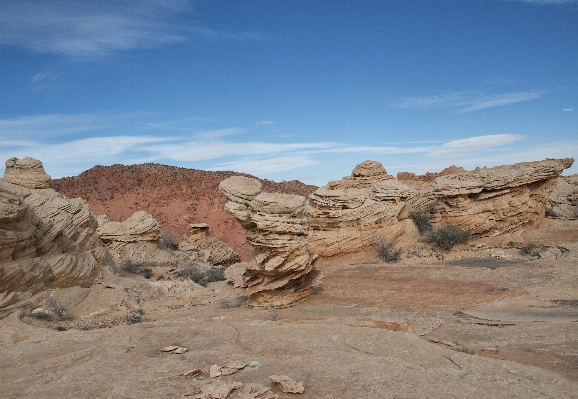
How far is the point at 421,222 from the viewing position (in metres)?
19.0

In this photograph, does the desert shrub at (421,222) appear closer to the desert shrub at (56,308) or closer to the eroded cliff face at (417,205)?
the eroded cliff face at (417,205)

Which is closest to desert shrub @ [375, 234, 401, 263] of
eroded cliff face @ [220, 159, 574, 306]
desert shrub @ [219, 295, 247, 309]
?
eroded cliff face @ [220, 159, 574, 306]

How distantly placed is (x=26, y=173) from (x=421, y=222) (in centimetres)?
1432

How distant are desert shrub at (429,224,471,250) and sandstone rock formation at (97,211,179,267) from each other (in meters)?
11.0

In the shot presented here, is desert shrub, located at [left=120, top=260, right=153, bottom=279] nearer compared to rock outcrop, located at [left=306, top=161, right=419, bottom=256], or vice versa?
desert shrub, located at [left=120, top=260, right=153, bottom=279]

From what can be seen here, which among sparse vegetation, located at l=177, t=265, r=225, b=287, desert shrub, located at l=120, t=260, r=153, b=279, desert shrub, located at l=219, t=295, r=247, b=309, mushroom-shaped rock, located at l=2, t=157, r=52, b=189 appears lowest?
sparse vegetation, located at l=177, t=265, r=225, b=287

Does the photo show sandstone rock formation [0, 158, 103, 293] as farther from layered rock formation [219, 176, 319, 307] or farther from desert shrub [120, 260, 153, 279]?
layered rock formation [219, 176, 319, 307]

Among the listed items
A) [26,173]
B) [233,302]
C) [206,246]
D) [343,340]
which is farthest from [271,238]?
[206,246]

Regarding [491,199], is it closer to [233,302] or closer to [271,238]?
[271,238]

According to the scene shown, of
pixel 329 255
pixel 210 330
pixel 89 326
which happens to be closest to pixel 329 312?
pixel 210 330

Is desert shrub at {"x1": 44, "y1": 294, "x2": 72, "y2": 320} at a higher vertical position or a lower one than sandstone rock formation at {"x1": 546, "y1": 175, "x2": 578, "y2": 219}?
lower

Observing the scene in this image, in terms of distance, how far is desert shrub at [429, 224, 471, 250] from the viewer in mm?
17069

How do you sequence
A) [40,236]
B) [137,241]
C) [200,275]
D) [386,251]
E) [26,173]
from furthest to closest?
[137,241], [200,275], [386,251], [26,173], [40,236]

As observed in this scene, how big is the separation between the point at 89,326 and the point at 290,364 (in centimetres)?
593
